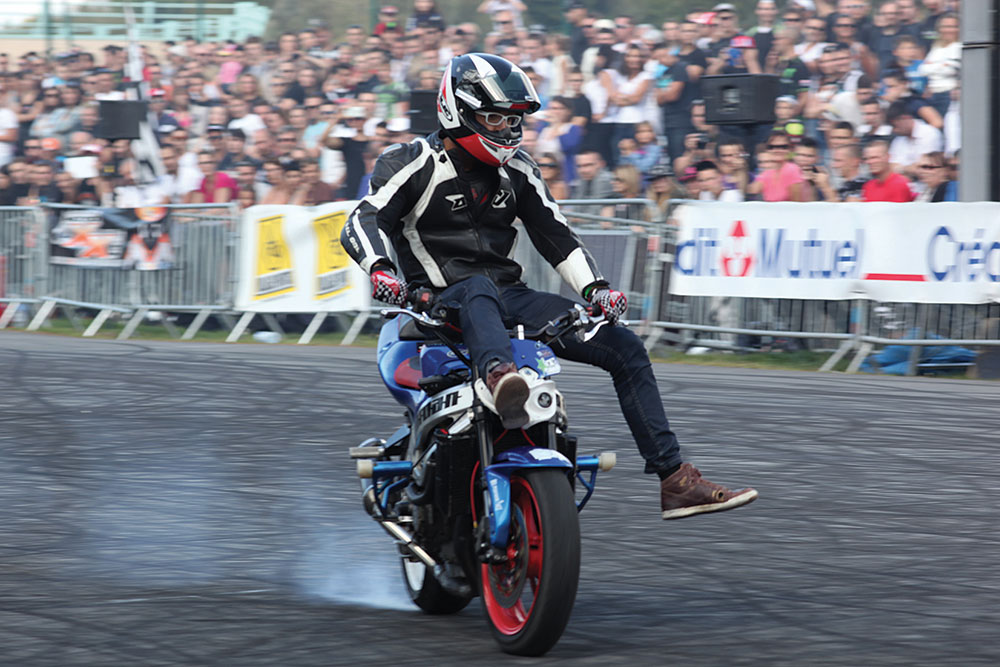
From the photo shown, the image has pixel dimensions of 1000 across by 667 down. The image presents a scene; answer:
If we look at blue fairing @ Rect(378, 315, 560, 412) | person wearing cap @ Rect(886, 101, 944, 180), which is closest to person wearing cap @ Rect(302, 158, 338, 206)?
person wearing cap @ Rect(886, 101, 944, 180)

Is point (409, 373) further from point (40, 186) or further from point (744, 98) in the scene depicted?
point (40, 186)

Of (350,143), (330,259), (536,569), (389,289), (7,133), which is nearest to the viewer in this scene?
(536,569)

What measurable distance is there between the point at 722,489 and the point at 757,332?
8.41 metres

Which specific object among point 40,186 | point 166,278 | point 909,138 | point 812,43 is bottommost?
point 166,278

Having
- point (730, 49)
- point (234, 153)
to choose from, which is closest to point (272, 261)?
point (234, 153)

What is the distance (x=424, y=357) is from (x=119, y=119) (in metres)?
14.2

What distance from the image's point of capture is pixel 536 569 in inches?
187

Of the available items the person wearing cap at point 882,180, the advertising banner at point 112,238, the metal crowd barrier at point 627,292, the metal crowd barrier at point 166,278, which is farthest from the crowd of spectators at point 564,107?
the advertising banner at point 112,238

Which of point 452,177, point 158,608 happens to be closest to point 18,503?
point 158,608

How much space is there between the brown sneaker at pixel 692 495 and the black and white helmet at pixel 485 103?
4.16 ft

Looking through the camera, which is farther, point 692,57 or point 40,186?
point 40,186

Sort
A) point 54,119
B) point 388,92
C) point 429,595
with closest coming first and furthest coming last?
point 429,595 → point 388,92 → point 54,119

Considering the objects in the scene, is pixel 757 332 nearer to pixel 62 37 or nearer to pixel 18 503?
pixel 18 503

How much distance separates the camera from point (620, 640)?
197 inches
